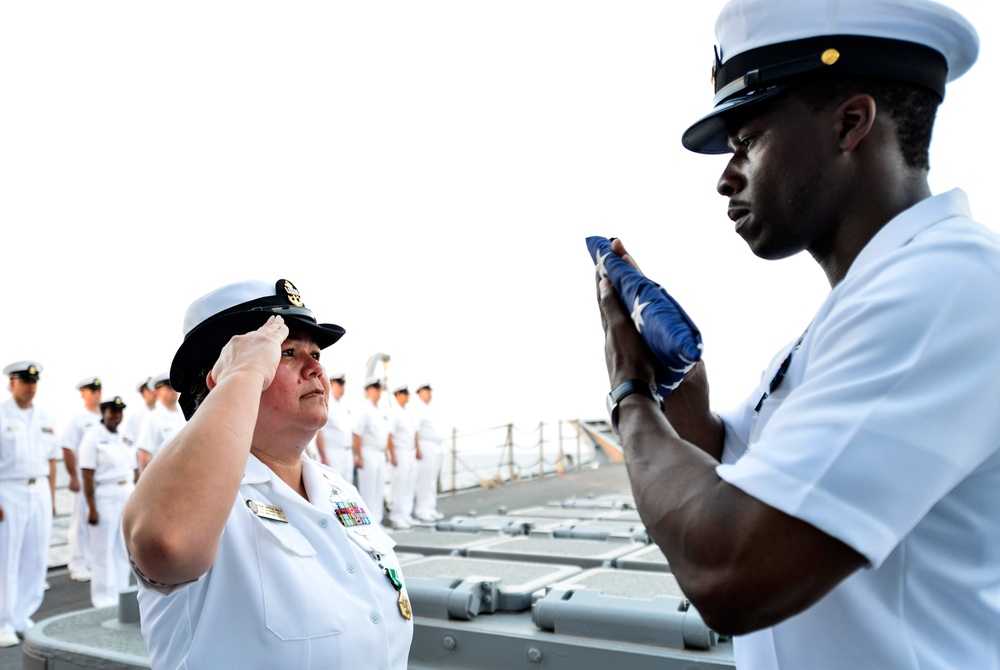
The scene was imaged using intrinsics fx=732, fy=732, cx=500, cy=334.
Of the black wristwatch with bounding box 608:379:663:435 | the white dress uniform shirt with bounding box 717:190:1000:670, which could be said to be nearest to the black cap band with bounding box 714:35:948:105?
the white dress uniform shirt with bounding box 717:190:1000:670

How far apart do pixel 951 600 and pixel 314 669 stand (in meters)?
1.29

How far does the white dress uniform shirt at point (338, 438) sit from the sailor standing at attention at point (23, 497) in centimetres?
446

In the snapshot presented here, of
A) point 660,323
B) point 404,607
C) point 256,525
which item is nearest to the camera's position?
point 660,323

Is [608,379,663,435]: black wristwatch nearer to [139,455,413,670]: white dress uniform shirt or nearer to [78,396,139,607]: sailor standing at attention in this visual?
[139,455,413,670]: white dress uniform shirt

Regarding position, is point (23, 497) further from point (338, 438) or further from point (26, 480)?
point (338, 438)

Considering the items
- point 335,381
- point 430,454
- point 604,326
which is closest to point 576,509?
Result: point 604,326

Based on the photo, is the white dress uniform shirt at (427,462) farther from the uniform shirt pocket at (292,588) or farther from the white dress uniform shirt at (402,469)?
the uniform shirt pocket at (292,588)

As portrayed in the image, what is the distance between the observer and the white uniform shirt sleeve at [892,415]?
2.58 ft

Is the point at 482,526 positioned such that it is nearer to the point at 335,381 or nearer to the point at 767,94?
the point at 767,94

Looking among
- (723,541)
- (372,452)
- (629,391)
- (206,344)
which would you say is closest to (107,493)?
(372,452)

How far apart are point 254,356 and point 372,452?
10752 millimetres

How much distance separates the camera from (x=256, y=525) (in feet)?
5.68

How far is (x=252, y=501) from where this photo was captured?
1.79 meters

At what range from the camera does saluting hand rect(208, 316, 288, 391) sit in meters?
1.56
